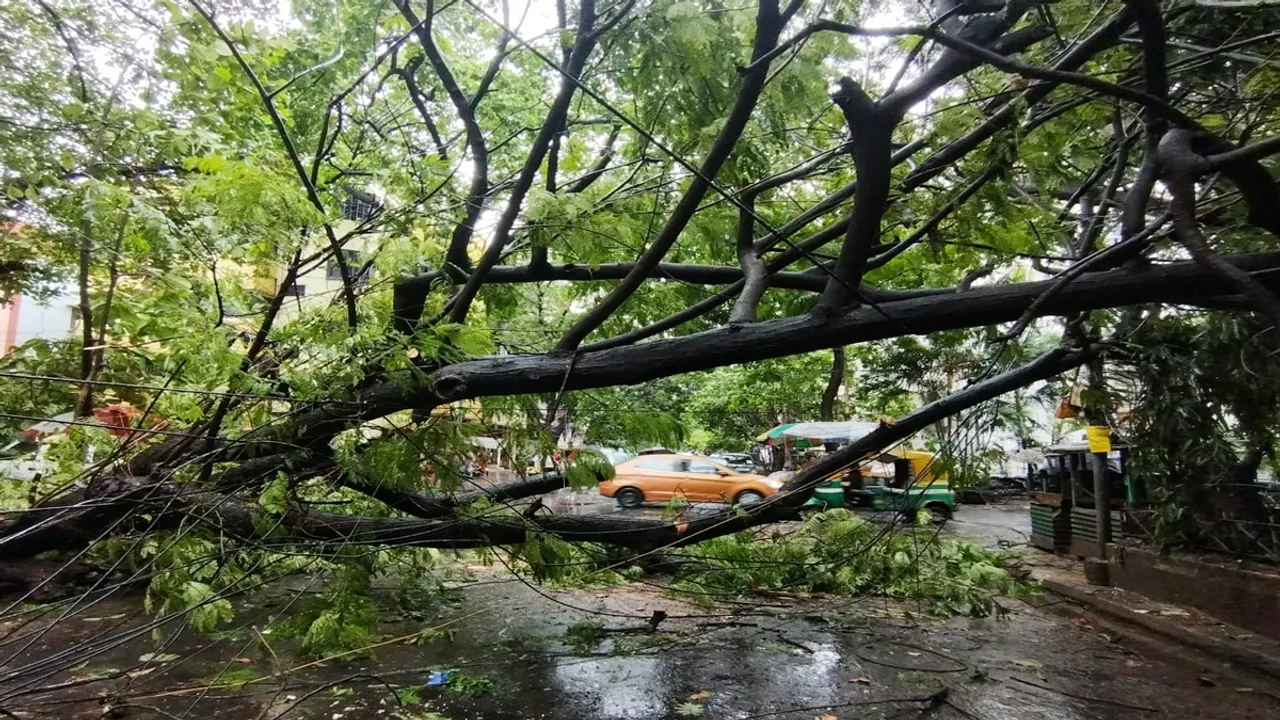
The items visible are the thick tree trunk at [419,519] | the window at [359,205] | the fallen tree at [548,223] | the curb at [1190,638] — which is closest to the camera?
the fallen tree at [548,223]

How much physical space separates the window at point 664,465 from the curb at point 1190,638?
8913mm

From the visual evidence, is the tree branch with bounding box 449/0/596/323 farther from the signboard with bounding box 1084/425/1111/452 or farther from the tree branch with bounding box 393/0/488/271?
the signboard with bounding box 1084/425/1111/452

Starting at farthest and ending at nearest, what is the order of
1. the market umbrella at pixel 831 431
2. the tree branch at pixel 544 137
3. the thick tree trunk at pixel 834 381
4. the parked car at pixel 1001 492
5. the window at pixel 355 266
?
the parked car at pixel 1001 492 < the thick tree trunk at pixel 834 381 < the market umbrella at pixel 831 431 < the window at pixel 355 266 < the tree branch at pixel 544 137

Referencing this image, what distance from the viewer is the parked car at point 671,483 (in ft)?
48.4

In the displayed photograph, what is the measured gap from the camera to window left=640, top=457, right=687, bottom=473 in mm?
15180

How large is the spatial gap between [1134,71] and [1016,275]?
3.79 meters

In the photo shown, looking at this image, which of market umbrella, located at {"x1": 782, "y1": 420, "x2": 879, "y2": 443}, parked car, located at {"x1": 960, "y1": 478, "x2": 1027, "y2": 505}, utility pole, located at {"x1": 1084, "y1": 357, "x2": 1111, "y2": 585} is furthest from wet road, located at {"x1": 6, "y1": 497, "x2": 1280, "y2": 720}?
parked car, located at {"x1": 960, "y1": 478, "x2": 1027, "y2": 505}

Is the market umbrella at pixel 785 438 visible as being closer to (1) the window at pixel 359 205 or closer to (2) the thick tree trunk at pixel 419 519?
(2) the thick tree trunk at pixel 419 519

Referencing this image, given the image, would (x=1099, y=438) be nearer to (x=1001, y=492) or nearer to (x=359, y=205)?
(x=359, y=205)

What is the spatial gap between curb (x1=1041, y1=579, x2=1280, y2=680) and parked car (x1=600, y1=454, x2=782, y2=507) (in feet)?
26.2

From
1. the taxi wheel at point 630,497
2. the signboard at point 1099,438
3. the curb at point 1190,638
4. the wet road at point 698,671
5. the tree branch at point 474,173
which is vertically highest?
the tree branch at point 474,173

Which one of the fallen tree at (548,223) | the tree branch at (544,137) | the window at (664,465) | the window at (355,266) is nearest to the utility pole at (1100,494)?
the fallen tree at (548,223)

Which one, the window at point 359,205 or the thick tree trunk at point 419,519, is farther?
the window at point 359,205

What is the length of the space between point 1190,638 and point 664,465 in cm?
1071
